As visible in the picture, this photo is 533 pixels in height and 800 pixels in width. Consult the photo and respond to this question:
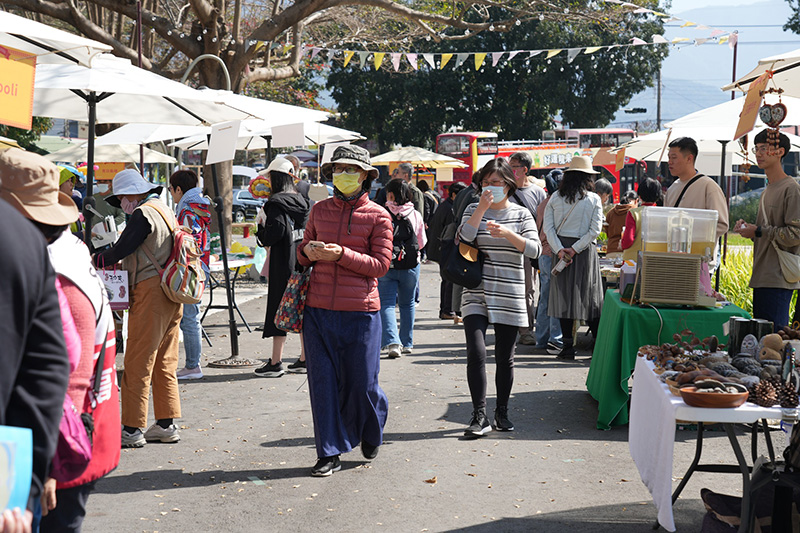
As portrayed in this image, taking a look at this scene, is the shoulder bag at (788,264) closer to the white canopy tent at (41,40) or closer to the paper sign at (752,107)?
the paper sign at (752,107)

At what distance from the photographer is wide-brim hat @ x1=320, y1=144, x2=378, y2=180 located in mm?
5684

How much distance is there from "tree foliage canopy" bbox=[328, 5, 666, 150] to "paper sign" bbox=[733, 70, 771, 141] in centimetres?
4238

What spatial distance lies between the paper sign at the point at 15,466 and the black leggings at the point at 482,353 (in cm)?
450

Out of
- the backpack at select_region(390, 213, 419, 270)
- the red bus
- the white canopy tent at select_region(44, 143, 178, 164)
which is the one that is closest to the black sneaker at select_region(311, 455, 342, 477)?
the backpack at select_region(390, 213, 419, 270)

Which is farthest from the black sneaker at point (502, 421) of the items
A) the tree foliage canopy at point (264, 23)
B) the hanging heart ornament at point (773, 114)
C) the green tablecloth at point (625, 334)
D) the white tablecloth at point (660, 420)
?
the tree foliage canopy at point (264, 23)

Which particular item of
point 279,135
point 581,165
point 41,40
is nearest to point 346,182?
point 41,40

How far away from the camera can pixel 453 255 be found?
6.35m

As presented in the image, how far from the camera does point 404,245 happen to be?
9.86 m

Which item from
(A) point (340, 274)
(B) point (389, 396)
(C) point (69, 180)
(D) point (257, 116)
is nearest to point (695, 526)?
(A) point (340, 274)

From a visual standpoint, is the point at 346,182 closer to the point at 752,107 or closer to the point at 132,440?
the point at 132,440

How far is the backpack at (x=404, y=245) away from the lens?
31.9 feet

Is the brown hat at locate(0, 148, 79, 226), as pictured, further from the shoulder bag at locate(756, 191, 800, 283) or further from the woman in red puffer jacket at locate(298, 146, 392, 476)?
the shoulder bag at locate(756, 191, 800, 283)

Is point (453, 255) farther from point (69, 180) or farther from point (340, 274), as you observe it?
point (69, 180)

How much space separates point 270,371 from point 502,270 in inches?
137
